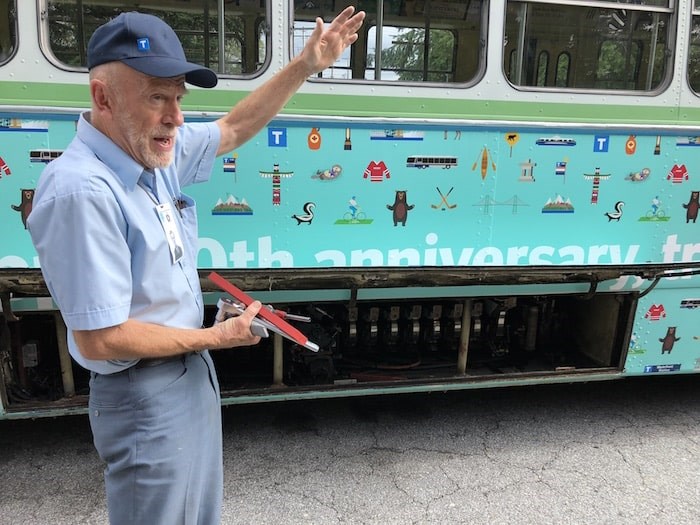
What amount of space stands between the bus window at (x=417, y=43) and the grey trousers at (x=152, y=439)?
1.89 metres

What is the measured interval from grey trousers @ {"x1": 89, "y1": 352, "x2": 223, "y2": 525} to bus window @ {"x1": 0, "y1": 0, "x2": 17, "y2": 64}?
1799 mm

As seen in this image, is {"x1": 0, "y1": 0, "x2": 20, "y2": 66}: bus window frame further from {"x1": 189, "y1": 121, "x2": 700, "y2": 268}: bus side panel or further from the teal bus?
{"x1": 189, "y1": 121, "x2": 700, "y2": 268}: bus side panel

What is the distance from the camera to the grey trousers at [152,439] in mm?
1636

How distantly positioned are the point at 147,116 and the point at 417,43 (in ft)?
6.61

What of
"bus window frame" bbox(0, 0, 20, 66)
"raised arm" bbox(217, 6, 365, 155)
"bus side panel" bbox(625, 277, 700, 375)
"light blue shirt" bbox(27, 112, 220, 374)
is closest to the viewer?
"light blue shirt" bbox(27, 112, 220, 374)

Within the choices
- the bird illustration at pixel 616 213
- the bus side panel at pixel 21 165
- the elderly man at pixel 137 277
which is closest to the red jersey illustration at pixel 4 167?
the bus side panel at pixel 21 165

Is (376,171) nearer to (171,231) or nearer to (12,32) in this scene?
(171,231)

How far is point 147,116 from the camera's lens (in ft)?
5.11

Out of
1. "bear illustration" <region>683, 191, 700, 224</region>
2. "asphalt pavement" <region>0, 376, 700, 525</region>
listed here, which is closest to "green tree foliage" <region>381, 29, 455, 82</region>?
"bear illustration" <region>683, 191, 700, 224</region>

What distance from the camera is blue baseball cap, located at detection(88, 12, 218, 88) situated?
1479mm

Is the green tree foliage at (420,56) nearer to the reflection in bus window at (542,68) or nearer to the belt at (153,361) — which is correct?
→ the reflection in bus window at (542,68)

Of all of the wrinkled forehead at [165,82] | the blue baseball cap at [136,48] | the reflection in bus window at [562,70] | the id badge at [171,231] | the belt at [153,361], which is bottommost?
the belt at [153,361]

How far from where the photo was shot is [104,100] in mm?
1536

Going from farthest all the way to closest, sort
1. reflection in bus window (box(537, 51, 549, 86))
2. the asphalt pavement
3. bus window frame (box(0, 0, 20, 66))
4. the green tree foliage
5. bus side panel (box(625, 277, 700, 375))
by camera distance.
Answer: bus side panel (box(625, 277, 700, 375)) < reflection in bus window (box(537, 51, 549, 86)) < the green tree foliage < the asphalt pavement < bus window frame (box(0, 0, 20, 66))
